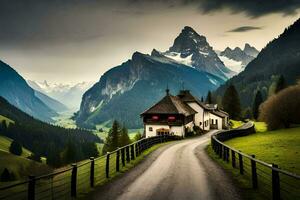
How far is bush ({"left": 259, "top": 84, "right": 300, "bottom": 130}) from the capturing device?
60.5 meters

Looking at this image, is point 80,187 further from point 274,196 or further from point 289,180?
point 289,180

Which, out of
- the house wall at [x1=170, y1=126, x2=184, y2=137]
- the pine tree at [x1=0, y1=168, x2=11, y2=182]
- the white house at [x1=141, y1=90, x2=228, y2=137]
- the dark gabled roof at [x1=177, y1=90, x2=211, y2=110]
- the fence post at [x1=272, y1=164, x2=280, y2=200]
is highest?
the dark gabled roof at [x1=177, y1=90, x2=211, y2=110]

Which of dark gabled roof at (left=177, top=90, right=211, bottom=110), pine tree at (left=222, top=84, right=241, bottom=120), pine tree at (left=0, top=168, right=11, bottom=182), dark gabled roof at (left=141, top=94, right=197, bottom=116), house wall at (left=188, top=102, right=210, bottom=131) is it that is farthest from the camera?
pine tree at (left=222, top=84, right=241, bottom=120)

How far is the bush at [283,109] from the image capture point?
60500 mm

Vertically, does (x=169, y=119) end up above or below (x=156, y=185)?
above

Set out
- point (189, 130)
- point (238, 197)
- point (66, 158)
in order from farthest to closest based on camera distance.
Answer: point (66, 158), point (189, 130), point (238, 197)

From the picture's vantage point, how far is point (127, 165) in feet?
82.7

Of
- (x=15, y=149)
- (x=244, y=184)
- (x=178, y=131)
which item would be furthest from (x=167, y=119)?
(x=15, y=149)

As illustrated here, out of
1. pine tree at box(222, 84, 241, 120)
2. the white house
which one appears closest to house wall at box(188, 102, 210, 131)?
the white house

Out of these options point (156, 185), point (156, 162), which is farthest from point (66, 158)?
point (156, 185)

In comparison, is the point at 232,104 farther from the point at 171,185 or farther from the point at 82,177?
the point at 171,185

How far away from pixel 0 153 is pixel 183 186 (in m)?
158

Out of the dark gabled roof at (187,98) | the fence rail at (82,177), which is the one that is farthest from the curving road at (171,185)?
the dark gabled roof at (187,98)

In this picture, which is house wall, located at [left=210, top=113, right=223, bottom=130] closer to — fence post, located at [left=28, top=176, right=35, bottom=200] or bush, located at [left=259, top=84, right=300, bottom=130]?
bush, located at [left=259, top=84, right=300, bottom=130]
